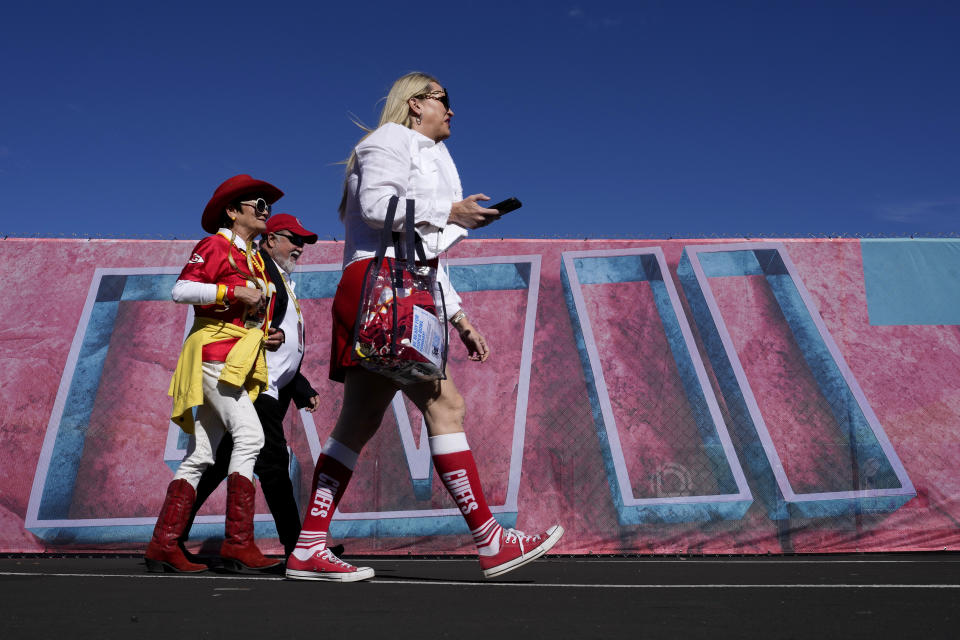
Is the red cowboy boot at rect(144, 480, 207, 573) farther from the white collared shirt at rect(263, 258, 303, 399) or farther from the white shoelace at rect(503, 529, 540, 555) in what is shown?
the white shoelace at rect(503, 529, 540, 555)

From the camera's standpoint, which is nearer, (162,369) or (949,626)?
(949,626)

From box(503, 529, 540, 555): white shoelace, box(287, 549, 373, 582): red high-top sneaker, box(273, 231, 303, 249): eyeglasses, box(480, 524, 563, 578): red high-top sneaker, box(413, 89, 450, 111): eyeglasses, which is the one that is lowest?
box(287, 549, 373, 582): red high-top sneaker

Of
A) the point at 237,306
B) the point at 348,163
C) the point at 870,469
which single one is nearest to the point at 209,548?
the point at 237,306

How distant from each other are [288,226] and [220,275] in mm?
866

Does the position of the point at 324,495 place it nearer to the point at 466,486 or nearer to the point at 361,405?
the point at 361,405

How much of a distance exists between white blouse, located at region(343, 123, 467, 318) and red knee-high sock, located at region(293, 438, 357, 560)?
69 centimetres

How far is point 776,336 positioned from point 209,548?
3741 millimetres

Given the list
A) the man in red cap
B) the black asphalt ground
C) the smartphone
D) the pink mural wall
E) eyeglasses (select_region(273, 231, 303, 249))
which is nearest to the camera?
the black asphalt ground

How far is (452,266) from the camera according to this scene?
221 inches

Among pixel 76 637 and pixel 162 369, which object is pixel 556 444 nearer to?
pixel 162 369

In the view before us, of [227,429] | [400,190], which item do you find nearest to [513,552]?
[400,190]

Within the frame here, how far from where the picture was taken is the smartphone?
2.63m

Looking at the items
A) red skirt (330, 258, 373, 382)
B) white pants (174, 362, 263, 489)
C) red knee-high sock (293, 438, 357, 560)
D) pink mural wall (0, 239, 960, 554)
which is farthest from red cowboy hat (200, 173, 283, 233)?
pink mural wall (0, 239, 960, 554)

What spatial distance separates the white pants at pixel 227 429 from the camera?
3412mm
